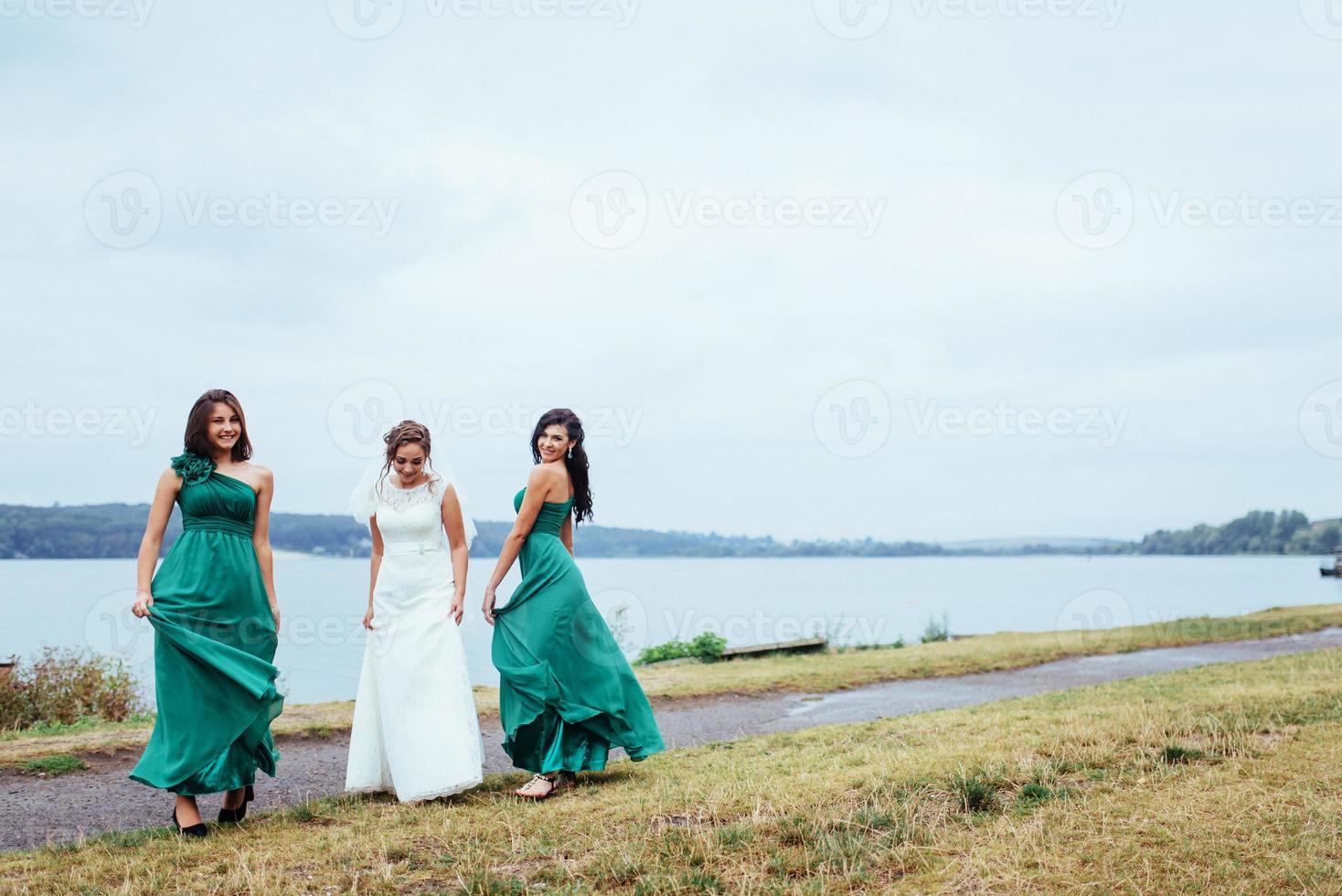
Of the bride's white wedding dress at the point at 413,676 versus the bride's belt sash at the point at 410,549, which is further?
the bride's belt sash at the point at 410,549

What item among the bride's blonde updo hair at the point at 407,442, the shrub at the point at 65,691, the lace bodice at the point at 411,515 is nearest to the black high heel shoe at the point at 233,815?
the lace bodice at the point at 411,515

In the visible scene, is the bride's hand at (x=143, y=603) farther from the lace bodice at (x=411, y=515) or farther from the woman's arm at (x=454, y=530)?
the woman's arm at (x=454, y=530)

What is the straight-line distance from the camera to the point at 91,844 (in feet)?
17.6

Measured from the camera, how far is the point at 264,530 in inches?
249

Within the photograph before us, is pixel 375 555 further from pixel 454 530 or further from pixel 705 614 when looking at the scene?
pixel 705 614

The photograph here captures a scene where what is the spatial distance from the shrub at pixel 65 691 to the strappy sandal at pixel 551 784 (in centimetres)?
717

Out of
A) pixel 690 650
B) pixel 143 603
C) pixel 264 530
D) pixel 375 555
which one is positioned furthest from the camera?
pixel 690 650

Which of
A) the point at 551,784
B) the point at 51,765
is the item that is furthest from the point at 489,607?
the point at 51,765

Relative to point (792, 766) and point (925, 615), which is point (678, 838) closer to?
point (792, 766)

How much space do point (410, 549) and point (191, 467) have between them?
138 cm

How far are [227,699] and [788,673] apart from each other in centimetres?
925

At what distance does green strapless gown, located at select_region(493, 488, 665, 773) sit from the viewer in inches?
261

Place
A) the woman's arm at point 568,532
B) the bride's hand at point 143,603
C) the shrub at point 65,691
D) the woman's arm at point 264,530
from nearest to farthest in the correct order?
the bride's hand at point 143,603
the woman's arm at point 264,530
the woman's arm at point 568,532
the shrub at point 65,691

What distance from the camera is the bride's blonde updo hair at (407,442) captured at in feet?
21.9
